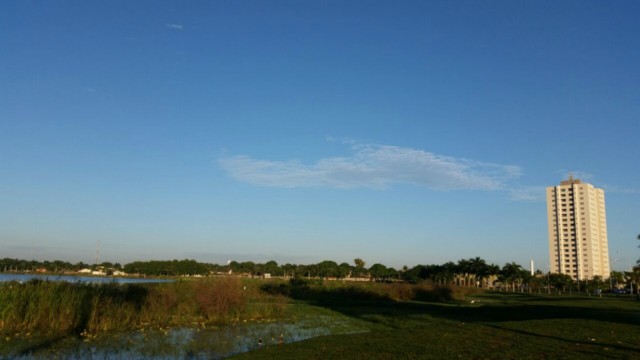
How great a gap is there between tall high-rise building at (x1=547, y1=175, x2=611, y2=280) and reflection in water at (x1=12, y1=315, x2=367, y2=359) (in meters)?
185

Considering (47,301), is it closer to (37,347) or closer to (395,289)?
(37,347)

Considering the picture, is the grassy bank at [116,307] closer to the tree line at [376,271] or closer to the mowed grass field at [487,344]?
the mowed grass field at [487,344]

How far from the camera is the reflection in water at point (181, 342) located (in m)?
18.4

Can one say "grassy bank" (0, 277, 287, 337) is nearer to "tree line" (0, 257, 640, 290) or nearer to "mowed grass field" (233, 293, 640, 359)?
"mowed grass field" (233, 293, 640, 359)

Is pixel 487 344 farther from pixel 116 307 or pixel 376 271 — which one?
pixel 376 271

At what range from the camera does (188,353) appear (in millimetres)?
19125

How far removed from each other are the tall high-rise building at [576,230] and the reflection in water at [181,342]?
607 feet

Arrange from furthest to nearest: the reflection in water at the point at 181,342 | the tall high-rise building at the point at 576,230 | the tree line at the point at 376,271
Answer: the tall high-rise building at the point at 576,230, the tree line at the point at 376,271, the reflection in water at the point at 181,342

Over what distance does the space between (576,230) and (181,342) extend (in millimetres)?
195499

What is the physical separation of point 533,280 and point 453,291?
66267 mm

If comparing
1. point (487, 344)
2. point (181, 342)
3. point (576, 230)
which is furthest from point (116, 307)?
point (576, 230)

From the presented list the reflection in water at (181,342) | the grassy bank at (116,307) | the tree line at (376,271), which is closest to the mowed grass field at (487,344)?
the reflection in water at (181,342)

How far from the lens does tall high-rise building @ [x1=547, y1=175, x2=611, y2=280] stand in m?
187

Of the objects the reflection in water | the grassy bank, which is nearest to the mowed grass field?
the reflection in water
